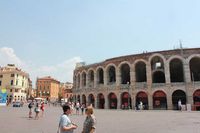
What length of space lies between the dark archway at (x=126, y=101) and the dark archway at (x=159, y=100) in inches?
187

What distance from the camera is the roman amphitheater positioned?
32875mm

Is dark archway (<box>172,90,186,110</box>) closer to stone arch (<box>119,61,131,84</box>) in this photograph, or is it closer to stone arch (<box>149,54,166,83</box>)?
stone arch (<box>149,54,166,83</box>)

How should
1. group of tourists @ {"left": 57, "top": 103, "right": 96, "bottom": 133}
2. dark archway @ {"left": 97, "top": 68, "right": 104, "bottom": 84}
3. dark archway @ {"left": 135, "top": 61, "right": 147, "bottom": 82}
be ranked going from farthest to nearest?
dark archway @ {"left": 97, "top": 68, "right": 104, "bottom": 84} → dark archway @ {"left": 135, "top": 61, "right": 147, "bottom": 82} → group of tourists @ {"left": 57, "top": 103, "right": 96, "bottom": 133}

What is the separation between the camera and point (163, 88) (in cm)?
3362

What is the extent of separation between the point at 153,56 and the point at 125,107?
36.8 ft

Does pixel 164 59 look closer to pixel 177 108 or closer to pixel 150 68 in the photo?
pixel 150 68

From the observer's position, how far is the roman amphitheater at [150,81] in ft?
108

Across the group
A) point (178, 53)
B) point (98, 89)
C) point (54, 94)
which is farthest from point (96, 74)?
point (54, 94)

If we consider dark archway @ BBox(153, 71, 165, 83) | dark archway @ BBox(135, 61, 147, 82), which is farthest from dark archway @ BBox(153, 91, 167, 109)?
dark archway @ BBox(135, 61, 147, 82)

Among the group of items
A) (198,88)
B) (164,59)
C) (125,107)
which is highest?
→ (164,59)

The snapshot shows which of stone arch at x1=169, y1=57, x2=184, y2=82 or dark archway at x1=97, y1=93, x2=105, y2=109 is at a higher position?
stone arch at x1=169, y1=57, x2=184, y2=82

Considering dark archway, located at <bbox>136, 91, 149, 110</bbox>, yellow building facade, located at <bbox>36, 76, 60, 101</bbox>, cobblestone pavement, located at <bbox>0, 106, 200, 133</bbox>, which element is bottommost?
cobblestone pavement, located at <bbox>0, 106, 200, 133</bbox>

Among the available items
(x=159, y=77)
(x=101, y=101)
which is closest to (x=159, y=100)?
(x=159, y=77)

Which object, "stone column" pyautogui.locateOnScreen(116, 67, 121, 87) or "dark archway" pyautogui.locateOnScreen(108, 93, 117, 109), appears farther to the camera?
"dark archway" pyautogui.locateOnScreen(108, 93, 117, 109)
